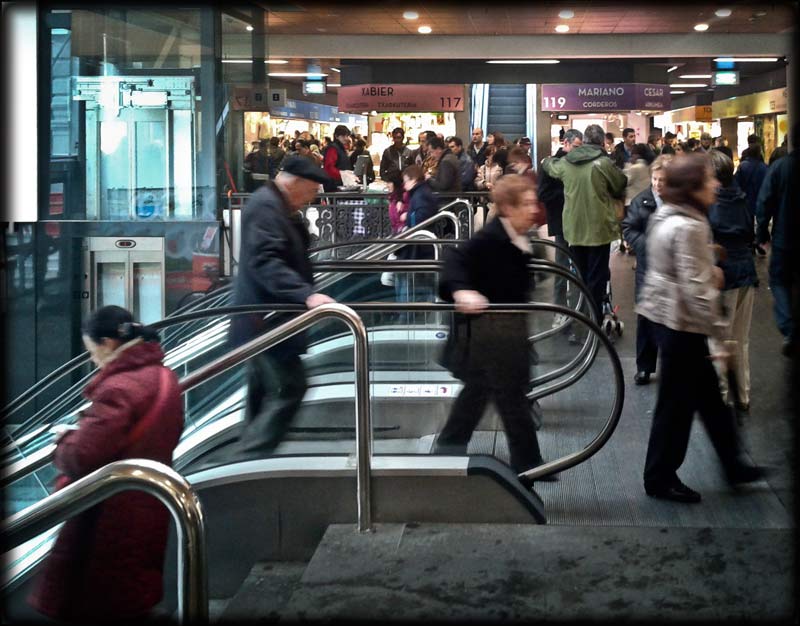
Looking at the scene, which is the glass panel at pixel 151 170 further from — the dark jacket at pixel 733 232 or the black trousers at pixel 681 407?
the black trousers at pixel 681 407

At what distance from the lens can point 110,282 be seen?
11.4 meters

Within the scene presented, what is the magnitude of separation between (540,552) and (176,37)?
313 inches

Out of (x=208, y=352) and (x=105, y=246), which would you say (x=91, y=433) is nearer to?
(x=208, y=352)

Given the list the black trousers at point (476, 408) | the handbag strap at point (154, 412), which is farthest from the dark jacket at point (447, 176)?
the handbag strap at point (154, 412)

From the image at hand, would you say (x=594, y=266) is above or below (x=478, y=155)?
below

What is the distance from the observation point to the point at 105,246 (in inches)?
443

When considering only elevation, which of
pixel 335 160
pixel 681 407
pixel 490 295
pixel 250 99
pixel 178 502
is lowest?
pixel 681 407

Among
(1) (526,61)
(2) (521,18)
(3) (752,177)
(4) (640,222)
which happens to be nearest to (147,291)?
(4) (640,222)

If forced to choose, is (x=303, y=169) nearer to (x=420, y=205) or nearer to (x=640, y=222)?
(x=640, y=222)

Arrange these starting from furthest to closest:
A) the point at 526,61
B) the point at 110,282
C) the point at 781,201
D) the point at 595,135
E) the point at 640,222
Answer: the point at 526,61 < the point at 110,282 < the point at 595,135 < the point at 781,201 < the point at 640,222

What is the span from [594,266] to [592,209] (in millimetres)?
446

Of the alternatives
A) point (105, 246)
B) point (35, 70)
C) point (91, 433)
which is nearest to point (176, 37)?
point (35, 70)

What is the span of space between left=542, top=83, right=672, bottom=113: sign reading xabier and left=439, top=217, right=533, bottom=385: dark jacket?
17.4 m

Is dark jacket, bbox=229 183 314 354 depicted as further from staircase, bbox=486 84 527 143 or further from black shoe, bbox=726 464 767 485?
staircase, bbox=486 84 527 143
